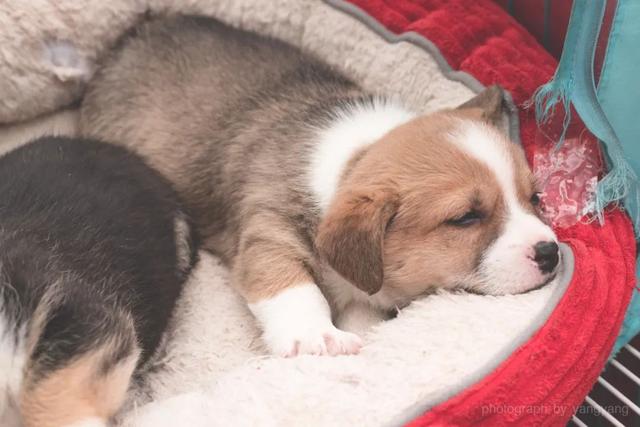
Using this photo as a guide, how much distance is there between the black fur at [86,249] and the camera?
173 centimetres

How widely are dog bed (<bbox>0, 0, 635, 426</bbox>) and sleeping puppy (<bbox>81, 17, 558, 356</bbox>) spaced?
0.34ft

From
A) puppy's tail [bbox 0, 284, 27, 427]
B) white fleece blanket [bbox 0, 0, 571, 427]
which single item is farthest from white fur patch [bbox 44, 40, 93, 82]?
puppy's tail [bbox 0, 284, 27, 427]

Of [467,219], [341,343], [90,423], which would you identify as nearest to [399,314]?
[341,343]

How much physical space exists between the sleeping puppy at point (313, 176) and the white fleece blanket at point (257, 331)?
3.9 inches

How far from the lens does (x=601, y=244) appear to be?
2.17 m

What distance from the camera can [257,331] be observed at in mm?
2414

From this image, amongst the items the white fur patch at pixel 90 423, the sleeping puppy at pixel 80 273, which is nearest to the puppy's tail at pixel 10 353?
the sleeping puppy at pixel 80 273

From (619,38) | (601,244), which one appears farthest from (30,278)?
(619,38)

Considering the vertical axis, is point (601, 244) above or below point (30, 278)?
above

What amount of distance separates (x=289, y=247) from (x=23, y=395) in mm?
906

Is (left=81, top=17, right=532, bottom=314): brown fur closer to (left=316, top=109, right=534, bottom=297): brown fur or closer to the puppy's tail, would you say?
A: (left=316, top=109, right=534, bottom=297): brown fur

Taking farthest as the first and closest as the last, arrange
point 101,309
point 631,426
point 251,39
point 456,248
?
1. point 251,39
2. point 631,426
3. point 456,248
4. point 101,309

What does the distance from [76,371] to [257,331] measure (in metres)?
0.80

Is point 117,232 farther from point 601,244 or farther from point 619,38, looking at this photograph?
point 619,38
